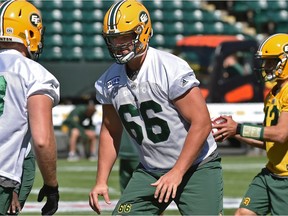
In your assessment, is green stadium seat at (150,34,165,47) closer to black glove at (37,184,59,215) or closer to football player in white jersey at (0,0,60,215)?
black glove at (37,184,59,215)

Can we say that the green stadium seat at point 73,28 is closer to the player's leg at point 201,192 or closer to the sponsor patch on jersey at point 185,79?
the player's leg at point 201,192

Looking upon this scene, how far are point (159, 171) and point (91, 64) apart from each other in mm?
14410

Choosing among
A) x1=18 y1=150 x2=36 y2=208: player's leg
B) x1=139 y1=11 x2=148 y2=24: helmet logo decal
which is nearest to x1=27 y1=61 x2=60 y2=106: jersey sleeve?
x1=139 y1=11 x2=148 y2=24: helmet logo decal

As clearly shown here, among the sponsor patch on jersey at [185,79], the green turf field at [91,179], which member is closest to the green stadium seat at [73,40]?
the green turf field at [91,179]

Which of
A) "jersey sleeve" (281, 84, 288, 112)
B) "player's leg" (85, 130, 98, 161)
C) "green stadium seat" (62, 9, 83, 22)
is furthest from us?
"green stadium seat" (62, 9, 83, 22)

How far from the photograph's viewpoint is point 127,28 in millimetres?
4945

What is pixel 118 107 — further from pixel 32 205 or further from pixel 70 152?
pixel 70 152

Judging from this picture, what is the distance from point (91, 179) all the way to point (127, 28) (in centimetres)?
774

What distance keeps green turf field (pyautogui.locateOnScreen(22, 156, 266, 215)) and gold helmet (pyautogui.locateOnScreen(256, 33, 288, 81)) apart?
2.77 m

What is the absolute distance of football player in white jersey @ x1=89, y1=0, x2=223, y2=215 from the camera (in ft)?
15.8

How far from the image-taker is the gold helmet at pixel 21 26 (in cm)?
463

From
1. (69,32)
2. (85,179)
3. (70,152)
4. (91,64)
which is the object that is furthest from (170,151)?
(69,32)

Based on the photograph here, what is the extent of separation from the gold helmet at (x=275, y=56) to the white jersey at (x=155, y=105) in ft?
4.62

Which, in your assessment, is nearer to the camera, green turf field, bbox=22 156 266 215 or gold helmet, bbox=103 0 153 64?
gold helmet, bbox=103 0 153 64
